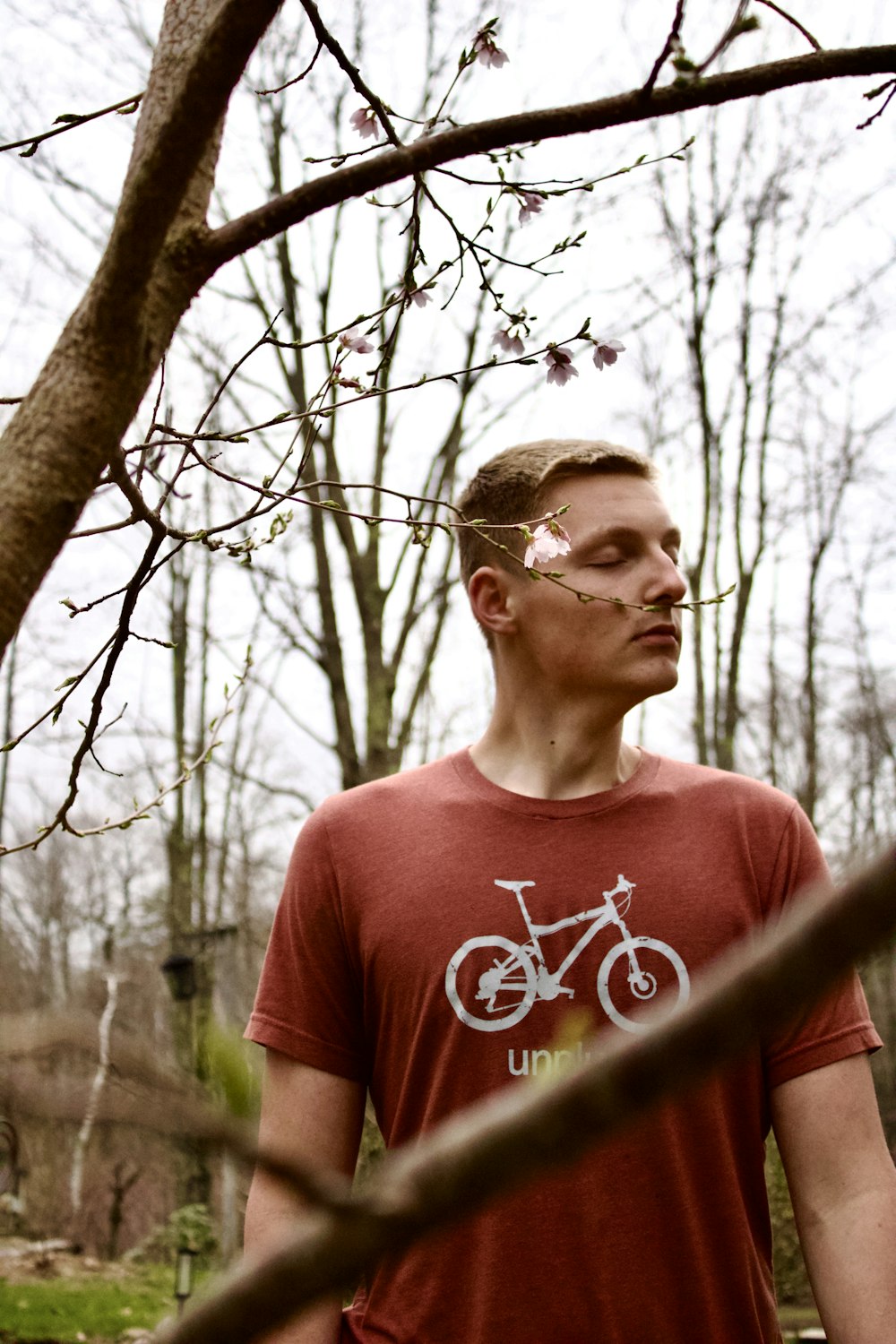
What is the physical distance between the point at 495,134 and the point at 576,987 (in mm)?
1419

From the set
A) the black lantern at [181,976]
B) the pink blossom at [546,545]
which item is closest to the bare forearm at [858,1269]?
the pink blossom at [546,545]

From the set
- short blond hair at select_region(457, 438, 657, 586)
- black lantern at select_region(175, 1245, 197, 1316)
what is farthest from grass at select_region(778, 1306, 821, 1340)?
black lantern at select_region(175, 1245, 197, 1316)

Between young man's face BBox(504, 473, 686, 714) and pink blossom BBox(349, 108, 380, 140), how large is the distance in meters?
0.79

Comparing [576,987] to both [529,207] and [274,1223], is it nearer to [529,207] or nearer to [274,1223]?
[274,1223]

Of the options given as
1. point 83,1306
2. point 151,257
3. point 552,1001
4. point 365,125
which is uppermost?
point 365,125

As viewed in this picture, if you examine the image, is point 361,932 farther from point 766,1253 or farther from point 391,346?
point 391,346

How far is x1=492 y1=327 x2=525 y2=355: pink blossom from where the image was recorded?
166 centimetres

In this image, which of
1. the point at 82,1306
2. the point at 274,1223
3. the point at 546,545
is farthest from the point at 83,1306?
the point at 546,545

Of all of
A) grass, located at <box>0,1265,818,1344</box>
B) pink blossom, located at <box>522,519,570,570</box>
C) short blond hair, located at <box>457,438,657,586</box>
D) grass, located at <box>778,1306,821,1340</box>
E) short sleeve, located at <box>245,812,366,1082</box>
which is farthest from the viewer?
grass, located at <box>0,1265,818,1344</box>

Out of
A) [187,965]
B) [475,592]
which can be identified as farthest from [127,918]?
[475,592]

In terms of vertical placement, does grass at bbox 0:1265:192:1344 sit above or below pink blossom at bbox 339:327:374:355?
below

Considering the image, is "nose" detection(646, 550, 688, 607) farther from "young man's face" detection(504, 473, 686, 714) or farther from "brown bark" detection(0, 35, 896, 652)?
"brown bark" detection(0, 35, 896, 652)

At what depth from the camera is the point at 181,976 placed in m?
11.6

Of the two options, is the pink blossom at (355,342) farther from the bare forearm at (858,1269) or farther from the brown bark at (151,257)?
the bare forearm at (858,1269)
